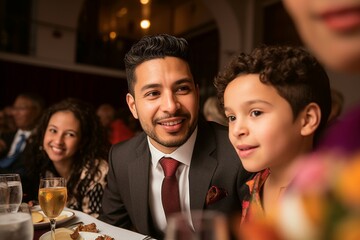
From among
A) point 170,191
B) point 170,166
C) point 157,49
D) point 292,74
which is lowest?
point 170,191

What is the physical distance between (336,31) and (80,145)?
2.34 metres

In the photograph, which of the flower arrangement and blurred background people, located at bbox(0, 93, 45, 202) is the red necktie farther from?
blurred background people, located at bbox(0, 93, 45, 202)

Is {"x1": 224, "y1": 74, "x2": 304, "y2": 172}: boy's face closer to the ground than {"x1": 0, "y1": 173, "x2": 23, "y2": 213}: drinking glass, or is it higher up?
higher up

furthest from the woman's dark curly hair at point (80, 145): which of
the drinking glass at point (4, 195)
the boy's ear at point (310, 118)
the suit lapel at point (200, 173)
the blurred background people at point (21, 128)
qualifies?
the boy's ear at point (310, 118)

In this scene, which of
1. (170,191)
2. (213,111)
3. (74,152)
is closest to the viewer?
(170,191)

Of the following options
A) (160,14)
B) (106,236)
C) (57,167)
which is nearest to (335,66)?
(106,236)

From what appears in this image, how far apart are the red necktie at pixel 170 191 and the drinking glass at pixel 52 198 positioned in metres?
0.48

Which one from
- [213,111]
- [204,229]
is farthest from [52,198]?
[213,111]

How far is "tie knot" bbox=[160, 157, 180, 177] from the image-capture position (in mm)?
1769

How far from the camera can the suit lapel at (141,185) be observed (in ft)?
5.92

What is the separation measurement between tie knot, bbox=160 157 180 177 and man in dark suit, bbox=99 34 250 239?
0.02 metres

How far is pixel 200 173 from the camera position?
1.75 metres

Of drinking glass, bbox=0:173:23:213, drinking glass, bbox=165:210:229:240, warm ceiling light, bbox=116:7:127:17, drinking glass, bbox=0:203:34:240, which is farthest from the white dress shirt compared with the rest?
warm ceiling light, bbox=116:7:127:17

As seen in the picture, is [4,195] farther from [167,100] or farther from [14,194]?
[167,100]
